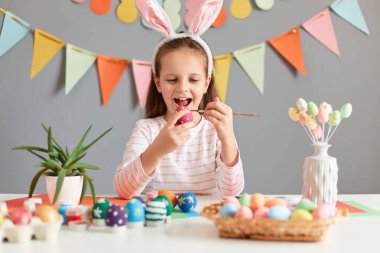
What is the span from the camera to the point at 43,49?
219 centimetres

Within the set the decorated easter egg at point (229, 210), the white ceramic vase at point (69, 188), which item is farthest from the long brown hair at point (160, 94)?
the decorated easter egg at point (229, 210)

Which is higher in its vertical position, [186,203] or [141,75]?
[141,75]

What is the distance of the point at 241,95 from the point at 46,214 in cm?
151

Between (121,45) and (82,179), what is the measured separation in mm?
1184

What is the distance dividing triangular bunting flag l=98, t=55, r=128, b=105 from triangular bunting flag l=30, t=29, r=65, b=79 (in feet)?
0.61

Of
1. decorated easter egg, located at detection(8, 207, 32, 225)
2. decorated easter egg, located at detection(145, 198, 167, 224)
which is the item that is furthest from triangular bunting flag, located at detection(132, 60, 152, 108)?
decorated easter egg, located at detection(8, 207, 32, 225)

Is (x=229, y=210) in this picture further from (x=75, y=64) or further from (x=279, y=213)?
(x=75, y=64)

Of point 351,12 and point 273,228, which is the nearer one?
point 273,228

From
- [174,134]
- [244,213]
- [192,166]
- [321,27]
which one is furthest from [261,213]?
[321,27]

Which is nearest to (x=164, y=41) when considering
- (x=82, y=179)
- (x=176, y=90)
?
(x=176, y=90)

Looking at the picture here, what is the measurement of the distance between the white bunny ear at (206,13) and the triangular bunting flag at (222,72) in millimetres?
684

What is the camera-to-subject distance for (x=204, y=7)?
4.71 feet

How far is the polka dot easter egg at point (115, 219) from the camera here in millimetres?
869

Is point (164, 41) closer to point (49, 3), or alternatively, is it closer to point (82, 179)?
point (82, 179)
